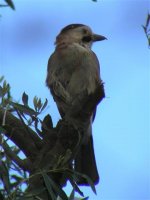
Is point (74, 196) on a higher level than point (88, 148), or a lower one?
lower

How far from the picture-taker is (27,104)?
2373 millimetres

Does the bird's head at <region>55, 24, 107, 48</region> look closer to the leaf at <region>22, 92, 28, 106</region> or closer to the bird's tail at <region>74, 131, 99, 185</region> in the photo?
the bird's tail at <region>74, 131, 99, 185</region>

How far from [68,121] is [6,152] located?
56 cm

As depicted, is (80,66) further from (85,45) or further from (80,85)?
(85,45)

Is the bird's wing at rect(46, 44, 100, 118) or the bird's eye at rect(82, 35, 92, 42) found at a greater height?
the bird's eye at rect(82, 35, 92, 42)

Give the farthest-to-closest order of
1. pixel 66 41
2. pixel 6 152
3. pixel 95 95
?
pixel 66 41
pixel 95 95
pixel 6 152

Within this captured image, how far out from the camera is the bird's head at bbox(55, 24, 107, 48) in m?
4.16

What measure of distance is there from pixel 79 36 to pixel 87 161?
3.77ft

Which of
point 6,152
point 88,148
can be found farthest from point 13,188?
point 88,148

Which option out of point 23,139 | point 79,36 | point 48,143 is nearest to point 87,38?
point 79,36

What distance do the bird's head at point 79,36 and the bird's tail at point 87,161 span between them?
86 cm

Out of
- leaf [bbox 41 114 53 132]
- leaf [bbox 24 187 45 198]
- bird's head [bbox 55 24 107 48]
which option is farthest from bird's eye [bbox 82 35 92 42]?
leaf [bbox 24 187 45 198]

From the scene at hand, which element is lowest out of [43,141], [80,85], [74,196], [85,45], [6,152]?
[74,196]

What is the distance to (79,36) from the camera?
13.9 feet
